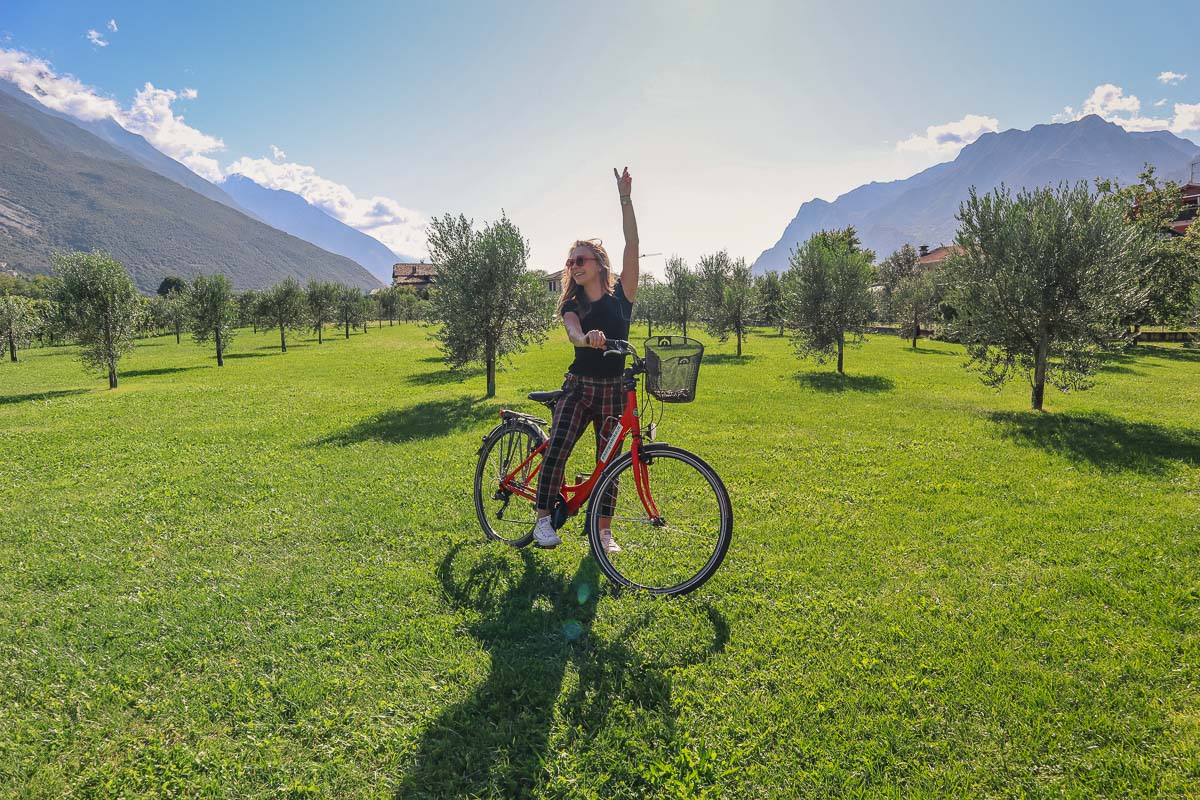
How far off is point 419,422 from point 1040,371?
18.8 m

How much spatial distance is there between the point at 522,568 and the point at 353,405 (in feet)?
46.7

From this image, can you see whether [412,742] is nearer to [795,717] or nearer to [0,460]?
[795,717]

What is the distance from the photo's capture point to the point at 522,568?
573 centimetres

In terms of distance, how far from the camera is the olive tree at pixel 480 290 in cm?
1884

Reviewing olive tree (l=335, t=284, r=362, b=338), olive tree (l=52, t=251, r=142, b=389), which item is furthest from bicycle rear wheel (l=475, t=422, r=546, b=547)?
olive tree (l=335, t=284, r=362, b=338)

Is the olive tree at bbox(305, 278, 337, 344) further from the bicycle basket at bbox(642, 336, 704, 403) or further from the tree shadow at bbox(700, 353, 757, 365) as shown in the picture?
the bicycle basket at bbox(642, 336, 704, 403)

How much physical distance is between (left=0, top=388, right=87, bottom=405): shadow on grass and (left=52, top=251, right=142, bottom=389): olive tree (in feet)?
4.91

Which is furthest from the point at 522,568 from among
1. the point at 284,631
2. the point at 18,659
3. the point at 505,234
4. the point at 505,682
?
the point at 505,234


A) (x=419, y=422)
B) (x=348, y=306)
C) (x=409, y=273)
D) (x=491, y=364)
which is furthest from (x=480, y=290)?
(x=409, y=273)

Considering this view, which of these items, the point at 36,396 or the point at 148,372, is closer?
the point at 36,396

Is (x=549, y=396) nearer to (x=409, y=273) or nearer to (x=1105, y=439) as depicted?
(x=1105, y=439)

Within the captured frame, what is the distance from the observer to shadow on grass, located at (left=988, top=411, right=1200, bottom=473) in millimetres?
10008

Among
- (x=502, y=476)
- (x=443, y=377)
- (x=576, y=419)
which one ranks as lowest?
(x=502, y=476)

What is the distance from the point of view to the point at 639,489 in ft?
16.3
